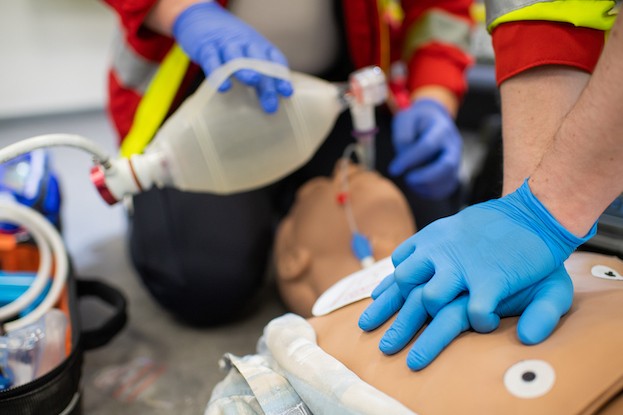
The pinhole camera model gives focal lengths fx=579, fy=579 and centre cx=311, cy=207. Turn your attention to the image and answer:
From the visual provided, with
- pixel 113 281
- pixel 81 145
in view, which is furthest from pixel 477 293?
pixel 113 281

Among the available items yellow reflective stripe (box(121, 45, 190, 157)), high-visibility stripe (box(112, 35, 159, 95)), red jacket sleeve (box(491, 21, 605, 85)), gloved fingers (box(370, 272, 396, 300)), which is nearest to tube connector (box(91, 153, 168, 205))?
yellow reflective stripe (box(121, 45, 190, 157))

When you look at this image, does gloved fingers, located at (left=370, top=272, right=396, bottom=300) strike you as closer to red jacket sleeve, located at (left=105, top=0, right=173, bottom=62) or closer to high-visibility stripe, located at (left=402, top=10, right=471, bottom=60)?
red jacket sleeve, located at (left=105, top=0, right=173, bottom=62)

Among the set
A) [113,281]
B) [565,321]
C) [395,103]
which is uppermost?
[565,321]

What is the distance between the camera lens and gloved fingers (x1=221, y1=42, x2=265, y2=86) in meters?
0.70

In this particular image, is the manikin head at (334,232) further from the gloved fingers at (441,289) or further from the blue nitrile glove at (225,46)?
the gloved fingers at (441,289)

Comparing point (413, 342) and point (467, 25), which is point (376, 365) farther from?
point (467, 25)

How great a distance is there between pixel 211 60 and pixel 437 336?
427mm

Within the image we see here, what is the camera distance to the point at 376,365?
506mm

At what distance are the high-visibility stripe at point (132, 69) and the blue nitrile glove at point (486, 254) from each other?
0.55 meters

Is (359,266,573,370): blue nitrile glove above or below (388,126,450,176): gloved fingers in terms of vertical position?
above

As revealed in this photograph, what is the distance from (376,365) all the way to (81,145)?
15.7 inches

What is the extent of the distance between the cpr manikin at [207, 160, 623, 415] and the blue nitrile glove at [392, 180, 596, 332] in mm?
36

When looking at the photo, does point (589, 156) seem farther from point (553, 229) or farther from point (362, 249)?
point (362, 249)

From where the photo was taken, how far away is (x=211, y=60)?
0.70 m
